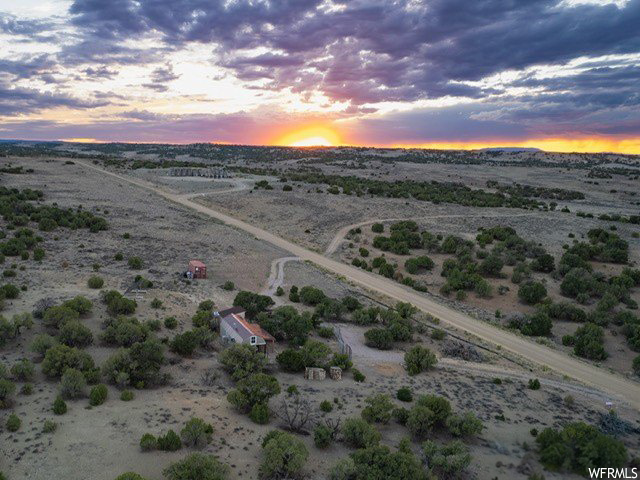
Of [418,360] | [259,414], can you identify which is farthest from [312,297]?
[259,414]

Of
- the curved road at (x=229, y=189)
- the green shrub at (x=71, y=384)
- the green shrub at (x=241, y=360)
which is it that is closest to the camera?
the green shrub at (x=71, y=384)

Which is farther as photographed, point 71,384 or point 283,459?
point 71,384

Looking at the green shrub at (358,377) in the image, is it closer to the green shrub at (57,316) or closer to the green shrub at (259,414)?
the green shrub at (259,414)

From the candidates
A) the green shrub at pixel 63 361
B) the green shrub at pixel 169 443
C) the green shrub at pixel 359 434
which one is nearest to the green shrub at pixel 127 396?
the green shrub at pixel 63 361

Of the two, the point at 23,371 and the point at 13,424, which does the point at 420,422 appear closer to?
the point at 13,424

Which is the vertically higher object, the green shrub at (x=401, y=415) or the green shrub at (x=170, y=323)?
the green shrub at (x=170, y=323)

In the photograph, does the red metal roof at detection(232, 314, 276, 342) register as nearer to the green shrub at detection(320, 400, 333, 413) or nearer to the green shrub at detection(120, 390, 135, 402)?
the green shrub at detection(320, 400, 333, 413)
